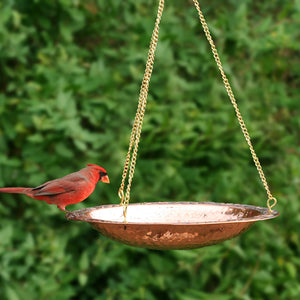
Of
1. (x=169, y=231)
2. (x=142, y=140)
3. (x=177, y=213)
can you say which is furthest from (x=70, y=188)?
(x=142, y=140)

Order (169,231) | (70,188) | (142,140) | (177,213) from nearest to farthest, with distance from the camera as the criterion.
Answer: (169,231), (70,188), (177,213), (142,140)

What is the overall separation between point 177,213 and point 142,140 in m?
0.83

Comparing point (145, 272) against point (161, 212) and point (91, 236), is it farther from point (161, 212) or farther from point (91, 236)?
point (161, 212)

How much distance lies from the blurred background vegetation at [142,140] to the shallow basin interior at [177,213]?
685mm

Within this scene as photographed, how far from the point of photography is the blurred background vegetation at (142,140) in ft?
7.42

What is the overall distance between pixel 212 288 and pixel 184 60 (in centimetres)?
122

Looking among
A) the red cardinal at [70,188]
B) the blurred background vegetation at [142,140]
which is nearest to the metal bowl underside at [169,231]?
the red cardinal at [70,188]

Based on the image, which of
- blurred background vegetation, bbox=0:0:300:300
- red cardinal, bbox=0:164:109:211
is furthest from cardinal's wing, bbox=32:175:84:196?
blurred background vegetation, bbox=0:0:300:300

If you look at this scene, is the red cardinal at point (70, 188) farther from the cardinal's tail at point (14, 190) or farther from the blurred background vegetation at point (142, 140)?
the blurred background vegetation at point (142, 140)

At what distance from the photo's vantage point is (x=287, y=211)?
277cm

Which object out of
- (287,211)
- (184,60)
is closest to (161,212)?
(184,60)

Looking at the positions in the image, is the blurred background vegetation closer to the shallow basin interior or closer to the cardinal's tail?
the shallow basin interior

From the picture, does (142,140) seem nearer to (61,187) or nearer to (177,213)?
(177,213)

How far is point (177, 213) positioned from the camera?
1.61 meters
